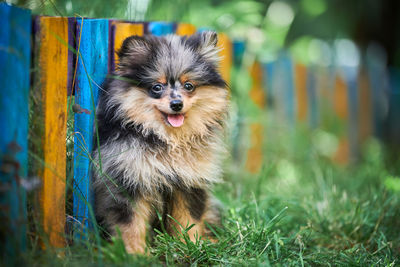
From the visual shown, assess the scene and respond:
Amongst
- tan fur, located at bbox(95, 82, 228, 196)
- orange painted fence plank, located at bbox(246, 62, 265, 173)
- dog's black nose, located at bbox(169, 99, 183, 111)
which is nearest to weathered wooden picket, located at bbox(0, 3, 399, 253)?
tan fur, located at bbox(95, 82, 228, 196)

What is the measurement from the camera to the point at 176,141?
2.77 metres

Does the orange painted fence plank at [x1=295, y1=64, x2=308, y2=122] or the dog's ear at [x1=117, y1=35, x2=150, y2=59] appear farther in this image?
the orange painted fence plank at [x1=295, y1=64, x2=308, y2=122]

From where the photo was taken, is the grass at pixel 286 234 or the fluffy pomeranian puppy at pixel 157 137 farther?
the fluffy pomeranian puppy at pixel 157 137

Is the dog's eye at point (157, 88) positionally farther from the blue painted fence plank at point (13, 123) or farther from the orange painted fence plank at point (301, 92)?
the orange painted fence plank at point (301, 92)

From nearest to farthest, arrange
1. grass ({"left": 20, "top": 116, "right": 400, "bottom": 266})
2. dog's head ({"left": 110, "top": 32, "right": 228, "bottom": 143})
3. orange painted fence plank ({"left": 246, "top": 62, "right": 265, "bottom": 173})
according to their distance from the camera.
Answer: grass ({"left": 20, "top": 116, "right": 400, "bottom": 266}), dog's head ({"left": 110, "top": 32, "right": 228, "bottom": 143}), orange painted fence plank ({"left": 246, "top": 62, "right": 265, "bottom": 173})

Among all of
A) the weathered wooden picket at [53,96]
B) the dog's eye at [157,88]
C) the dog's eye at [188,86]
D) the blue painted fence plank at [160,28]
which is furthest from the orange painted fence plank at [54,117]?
the blue painted fence plank at [160,28]

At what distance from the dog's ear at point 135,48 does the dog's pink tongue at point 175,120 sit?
43 cm

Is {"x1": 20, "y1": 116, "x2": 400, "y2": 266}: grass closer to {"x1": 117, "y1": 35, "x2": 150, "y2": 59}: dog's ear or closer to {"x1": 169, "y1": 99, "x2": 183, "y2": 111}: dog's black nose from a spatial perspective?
{"x1": 169, "y1": 99, "x2": 183, "y2": 111}: dog's black nose

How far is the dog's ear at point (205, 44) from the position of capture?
2.88 meters

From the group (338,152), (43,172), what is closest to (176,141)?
(43,172)

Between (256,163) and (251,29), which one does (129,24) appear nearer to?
(251,29)

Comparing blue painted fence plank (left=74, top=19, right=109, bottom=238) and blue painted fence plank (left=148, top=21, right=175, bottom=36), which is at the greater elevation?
blue painted fence plank (left=148, top=21, right=175, bottom=36)

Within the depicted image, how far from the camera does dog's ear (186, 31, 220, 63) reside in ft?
9.43

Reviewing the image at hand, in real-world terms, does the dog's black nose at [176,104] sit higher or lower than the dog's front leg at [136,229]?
higher
